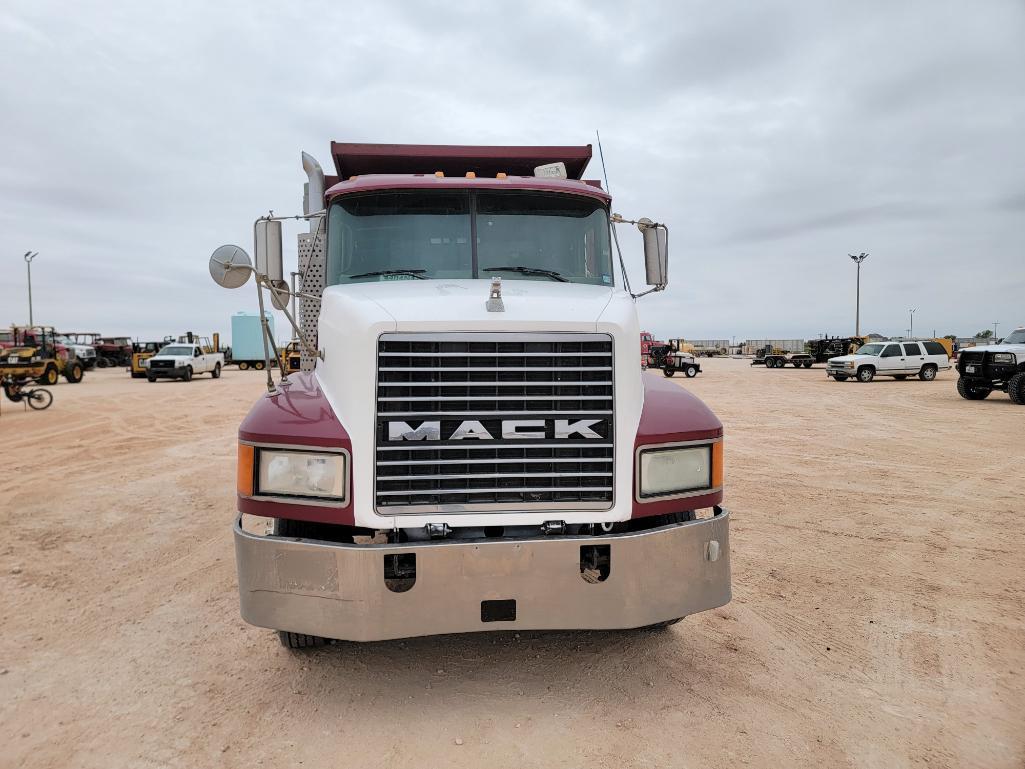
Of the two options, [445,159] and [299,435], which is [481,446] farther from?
[445,159]

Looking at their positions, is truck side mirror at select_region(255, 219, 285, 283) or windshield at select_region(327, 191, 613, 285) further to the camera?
truck side mirror at select_region(255, 219, 285, 283)

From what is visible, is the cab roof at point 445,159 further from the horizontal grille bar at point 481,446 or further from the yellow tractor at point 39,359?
the yellow tractor at point 39,359

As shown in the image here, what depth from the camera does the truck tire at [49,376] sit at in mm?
25031

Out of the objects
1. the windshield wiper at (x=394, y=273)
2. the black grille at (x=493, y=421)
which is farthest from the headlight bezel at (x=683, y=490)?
the windshield wiper at (x=394, y=273)

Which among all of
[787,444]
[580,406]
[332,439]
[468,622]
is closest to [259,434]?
[332,439]

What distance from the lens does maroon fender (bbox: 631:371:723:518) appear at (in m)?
3.30

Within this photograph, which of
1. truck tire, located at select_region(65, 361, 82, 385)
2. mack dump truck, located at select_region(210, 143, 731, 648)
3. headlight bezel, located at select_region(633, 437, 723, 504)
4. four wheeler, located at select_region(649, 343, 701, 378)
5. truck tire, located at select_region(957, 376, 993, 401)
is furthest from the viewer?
four wheeler, located at select_region(649, 343, 701, 378)

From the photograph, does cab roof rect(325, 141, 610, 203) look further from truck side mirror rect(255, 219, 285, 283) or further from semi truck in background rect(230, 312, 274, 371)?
semi truck in background rect(230, 312, 274, 371)

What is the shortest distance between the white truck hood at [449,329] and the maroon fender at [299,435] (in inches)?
2.1

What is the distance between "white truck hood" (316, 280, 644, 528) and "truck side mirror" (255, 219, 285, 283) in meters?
1.15

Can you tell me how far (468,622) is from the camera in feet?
10.1

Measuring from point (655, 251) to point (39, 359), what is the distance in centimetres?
2624

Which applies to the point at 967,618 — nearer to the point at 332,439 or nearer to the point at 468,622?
the point at 468,622

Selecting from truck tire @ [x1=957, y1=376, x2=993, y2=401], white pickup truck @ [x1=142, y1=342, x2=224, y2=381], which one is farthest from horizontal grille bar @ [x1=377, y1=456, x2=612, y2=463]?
white pickup truck @ [x1=142, y1=342, x2=224, y2=381]
